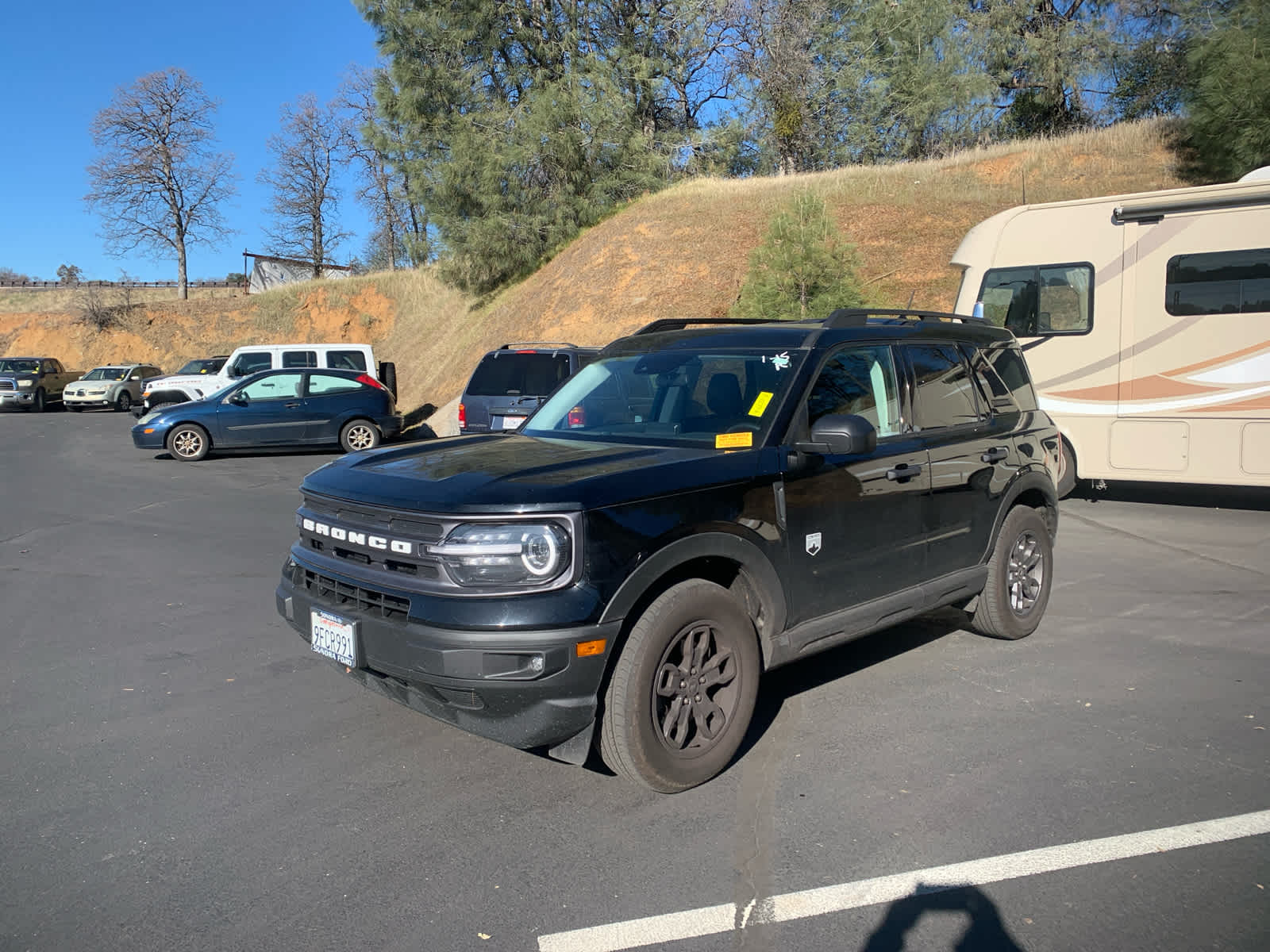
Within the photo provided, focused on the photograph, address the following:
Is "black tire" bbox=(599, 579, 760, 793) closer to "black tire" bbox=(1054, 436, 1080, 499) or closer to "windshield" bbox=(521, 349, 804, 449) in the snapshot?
"windshield" bbox=(521, 349, 804, 449)

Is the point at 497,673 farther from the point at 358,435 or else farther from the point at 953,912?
the point at 358,435

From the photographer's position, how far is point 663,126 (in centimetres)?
3588

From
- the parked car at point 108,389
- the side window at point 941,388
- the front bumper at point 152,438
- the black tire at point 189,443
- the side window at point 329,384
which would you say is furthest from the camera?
the parked car at point 108,389

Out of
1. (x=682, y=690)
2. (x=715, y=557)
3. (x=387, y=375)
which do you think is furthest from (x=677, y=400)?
(x=387, y=375)

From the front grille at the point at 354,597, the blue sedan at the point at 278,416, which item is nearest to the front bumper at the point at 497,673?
the front grille at the point at 354,597

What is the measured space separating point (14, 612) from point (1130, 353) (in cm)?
1065

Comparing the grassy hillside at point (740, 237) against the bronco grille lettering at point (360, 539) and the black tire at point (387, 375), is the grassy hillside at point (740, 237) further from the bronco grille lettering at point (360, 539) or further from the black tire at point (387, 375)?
the bronco grille lettering at point (360, 539)

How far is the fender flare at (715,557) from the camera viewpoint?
3.63 m

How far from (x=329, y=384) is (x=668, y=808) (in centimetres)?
1535

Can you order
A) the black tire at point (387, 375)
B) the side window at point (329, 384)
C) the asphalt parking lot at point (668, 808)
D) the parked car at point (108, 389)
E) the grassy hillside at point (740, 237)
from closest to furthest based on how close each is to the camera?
1. the asphalt parking lot at point (668, 808)
2. the side window at point (329, 384)
3. the black tire at point (387, 375)
4. the grassy hillside at point (740, 237)
5. the parked car at point (108, 389)

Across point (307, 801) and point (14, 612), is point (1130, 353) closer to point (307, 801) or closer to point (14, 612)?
point (307, 801)

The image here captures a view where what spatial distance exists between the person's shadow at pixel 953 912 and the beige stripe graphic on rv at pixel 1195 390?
8.38m

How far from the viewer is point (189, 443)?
662 inches

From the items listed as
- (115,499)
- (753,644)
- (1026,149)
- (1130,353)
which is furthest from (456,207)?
(753,644)
